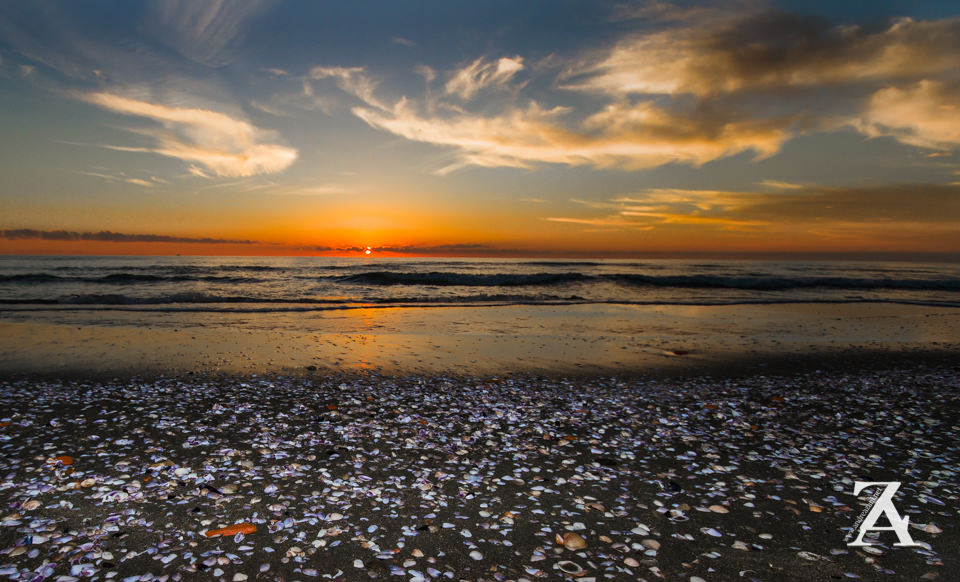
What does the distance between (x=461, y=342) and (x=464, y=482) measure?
10.4 metres

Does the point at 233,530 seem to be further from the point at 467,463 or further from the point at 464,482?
the point at 467,463

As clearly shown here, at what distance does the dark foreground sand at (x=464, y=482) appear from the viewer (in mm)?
4480

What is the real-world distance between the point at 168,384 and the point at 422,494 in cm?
777

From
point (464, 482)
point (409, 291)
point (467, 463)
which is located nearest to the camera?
point (464, 482)

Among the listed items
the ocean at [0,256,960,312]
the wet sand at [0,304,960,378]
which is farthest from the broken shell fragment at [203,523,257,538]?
the ocean at [0,256,960,312]

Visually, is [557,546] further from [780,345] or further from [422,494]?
[780,345]

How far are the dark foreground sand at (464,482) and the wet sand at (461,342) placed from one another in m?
2.68

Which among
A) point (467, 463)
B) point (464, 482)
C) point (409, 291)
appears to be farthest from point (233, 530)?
point (409, 291)

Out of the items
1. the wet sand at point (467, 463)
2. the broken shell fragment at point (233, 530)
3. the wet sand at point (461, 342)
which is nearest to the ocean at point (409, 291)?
the wet sand at point (461, 342)

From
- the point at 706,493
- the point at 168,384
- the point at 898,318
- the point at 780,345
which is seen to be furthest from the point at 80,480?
the point at 898,318

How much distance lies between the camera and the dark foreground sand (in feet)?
14.7

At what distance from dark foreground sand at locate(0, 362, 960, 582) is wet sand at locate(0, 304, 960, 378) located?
105 inches

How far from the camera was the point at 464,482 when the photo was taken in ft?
19.9

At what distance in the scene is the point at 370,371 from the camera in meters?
12.2
